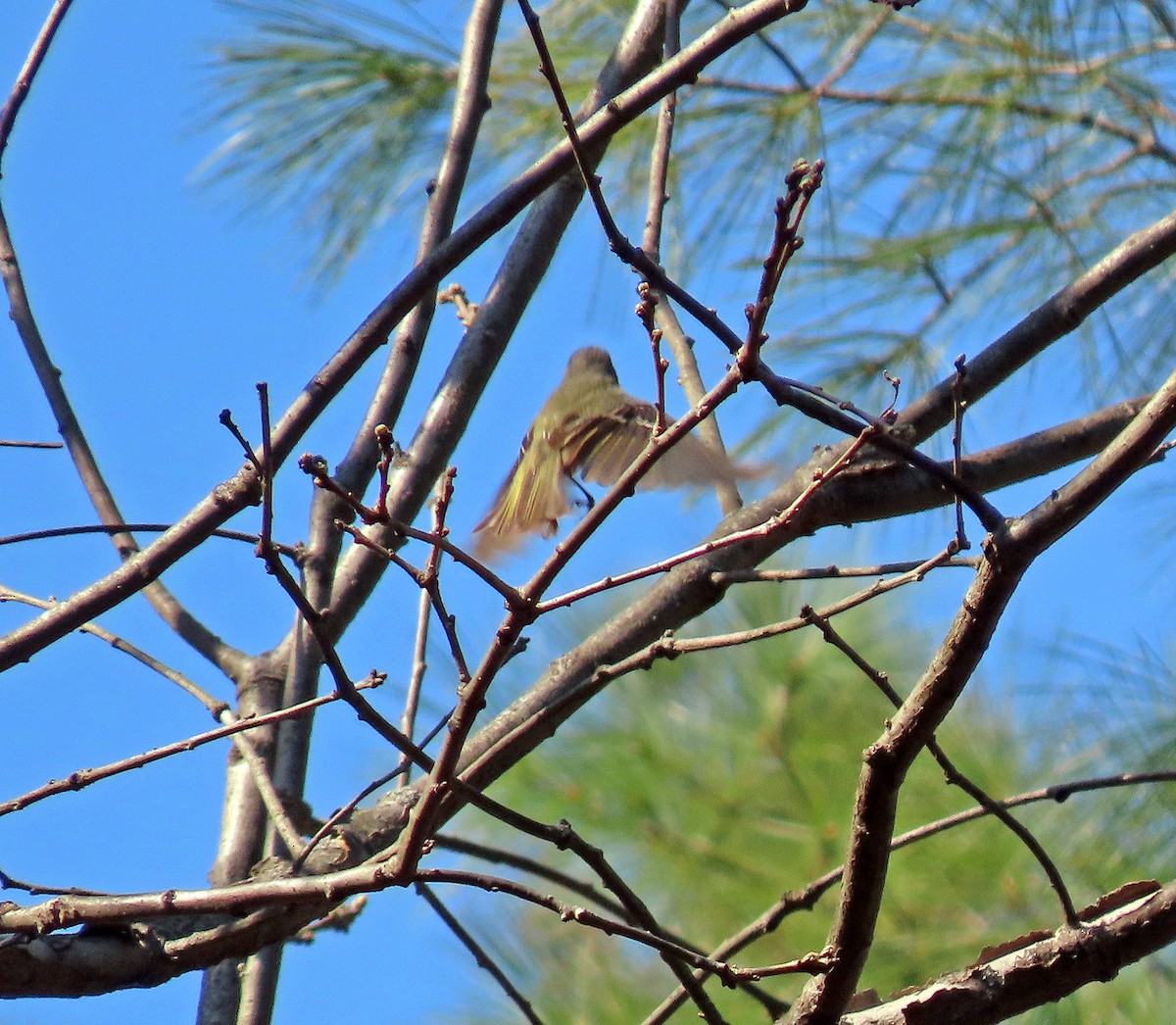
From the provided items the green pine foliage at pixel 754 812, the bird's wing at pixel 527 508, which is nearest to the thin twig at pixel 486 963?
the bird's wing at pixel 527 508

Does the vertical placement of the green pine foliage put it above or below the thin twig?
above

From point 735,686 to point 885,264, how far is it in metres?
0.77

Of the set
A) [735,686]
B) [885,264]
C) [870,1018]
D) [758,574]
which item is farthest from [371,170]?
[870,1018]

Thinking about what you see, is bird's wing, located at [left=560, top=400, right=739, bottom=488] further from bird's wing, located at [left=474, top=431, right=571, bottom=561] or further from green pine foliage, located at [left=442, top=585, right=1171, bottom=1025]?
green pine foliage, located at [left=442, top=585, right=1171, bottom=1025]

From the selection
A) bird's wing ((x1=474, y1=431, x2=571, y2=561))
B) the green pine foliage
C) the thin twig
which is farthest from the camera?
the green pine foliage

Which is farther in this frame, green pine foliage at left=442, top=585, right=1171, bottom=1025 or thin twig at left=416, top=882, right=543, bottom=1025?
green pine foliage at left=442, top=585, right=1171, bottom=1025

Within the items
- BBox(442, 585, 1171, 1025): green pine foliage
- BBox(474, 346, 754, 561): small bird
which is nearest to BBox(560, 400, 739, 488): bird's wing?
BBox(474, 346, 754, 561): small bird

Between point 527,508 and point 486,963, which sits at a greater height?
point 527,508

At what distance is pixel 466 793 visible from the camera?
0.70m

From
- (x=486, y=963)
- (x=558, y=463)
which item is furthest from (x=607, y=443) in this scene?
(x=486, y=963)

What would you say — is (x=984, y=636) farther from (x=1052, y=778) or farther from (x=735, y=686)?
(x=735, y=686)

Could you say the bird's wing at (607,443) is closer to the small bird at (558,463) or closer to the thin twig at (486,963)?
the small bird at (558,463)

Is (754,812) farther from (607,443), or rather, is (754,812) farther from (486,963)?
(486,963)

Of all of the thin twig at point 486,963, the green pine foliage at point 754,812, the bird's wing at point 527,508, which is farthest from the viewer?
the green pine foliage at point 754,812
